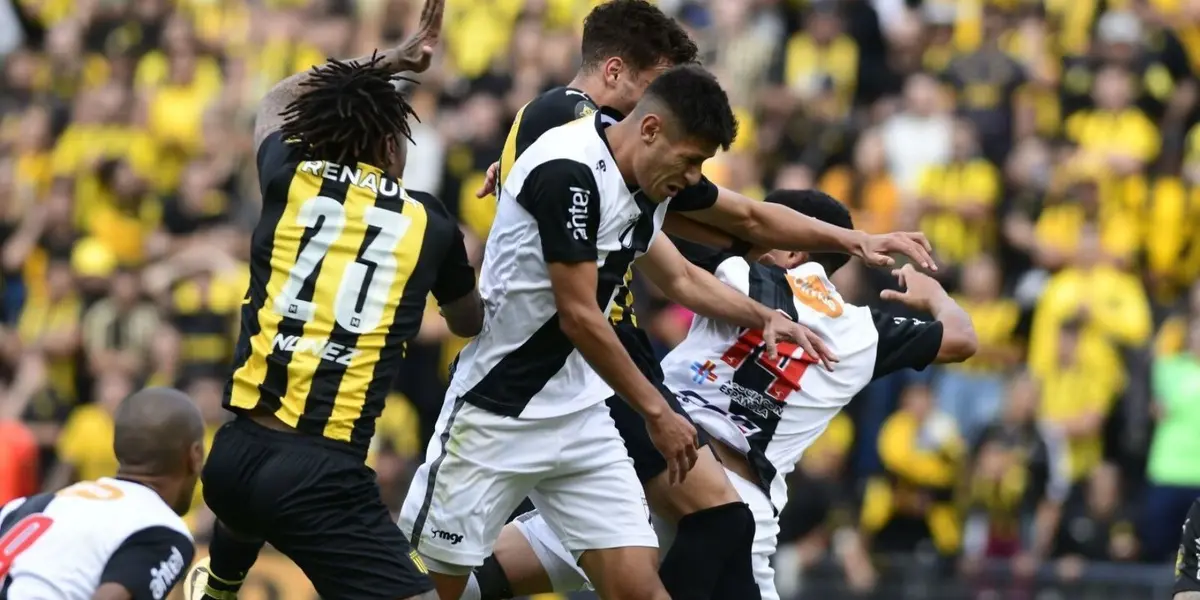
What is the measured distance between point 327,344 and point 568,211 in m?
1.01

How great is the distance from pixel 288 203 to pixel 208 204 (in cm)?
1034

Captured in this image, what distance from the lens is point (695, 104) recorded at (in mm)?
7074

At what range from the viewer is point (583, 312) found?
23.3 ft

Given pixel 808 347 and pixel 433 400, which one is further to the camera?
pixel 433 400

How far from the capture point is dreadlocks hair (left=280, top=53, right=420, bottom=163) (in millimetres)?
7340

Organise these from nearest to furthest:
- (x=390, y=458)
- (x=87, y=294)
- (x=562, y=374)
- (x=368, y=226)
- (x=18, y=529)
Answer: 1. (x=18, y=529)
2. (x=368, y=226)
3. (x=562, y=374)
4. (x=390, y=458)
5. (x=87, y=294)

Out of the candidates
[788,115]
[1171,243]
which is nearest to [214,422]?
[788,115]

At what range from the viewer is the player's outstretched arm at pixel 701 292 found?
26.0ft

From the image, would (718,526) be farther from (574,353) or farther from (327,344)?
(327,344)

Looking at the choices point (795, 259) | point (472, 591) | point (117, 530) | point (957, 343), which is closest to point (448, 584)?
point (472, 591)

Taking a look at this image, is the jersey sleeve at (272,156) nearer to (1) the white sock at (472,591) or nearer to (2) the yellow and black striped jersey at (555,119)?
(2) the yellow and black striped jersey at (555,119)

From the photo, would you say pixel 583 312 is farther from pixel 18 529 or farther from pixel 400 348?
pixel 18 529

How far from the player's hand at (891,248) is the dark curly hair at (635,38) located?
1069mm

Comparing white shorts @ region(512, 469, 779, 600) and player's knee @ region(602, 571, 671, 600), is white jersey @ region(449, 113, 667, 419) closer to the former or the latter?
player's knee @ region(602, 571, 671, 600)
